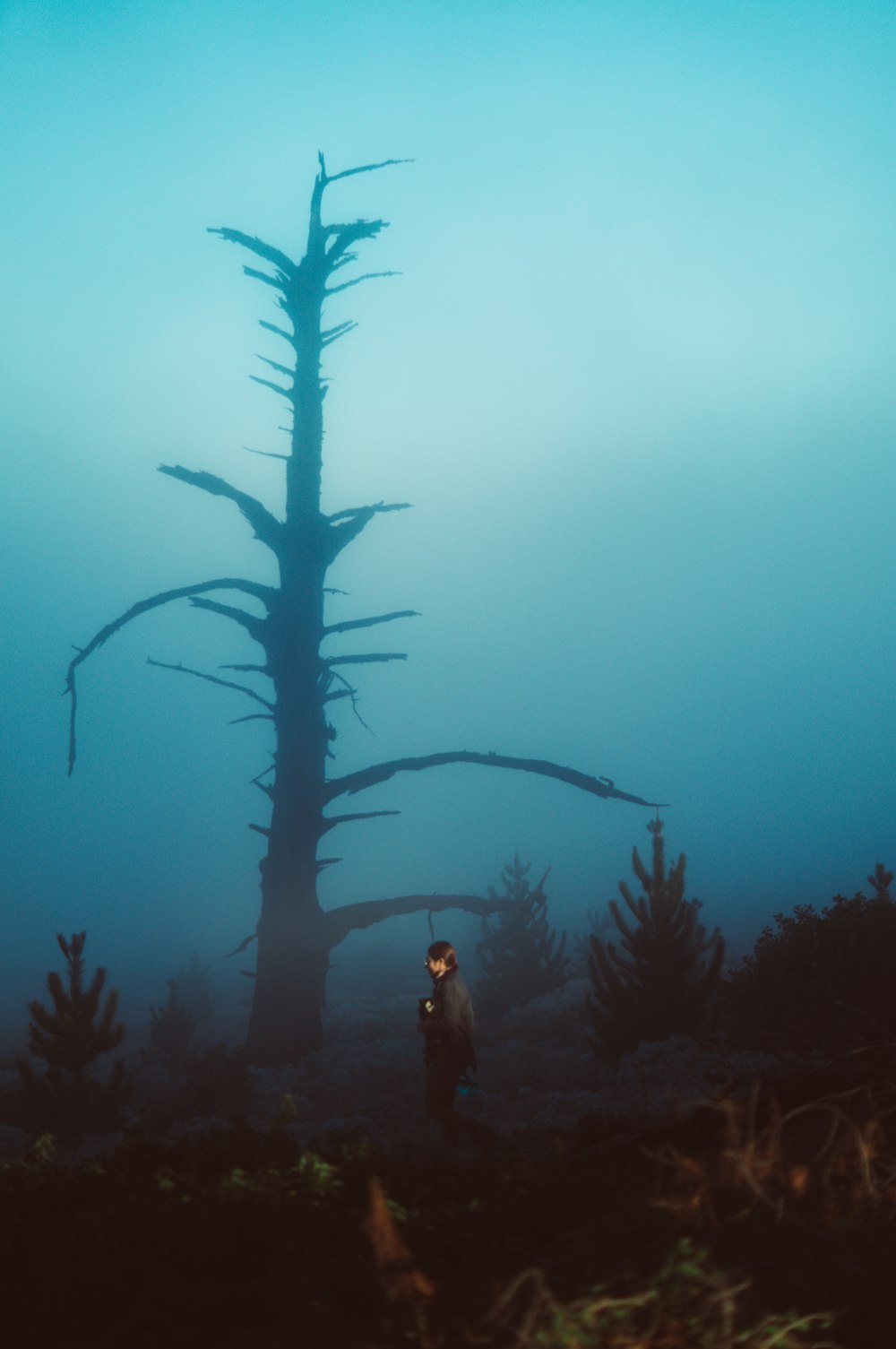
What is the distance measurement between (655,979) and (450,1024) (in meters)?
9.85

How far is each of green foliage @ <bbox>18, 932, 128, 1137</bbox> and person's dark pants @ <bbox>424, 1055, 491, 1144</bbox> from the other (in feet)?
25.7

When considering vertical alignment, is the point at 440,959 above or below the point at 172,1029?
above

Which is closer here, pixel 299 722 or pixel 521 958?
pixel 299 722

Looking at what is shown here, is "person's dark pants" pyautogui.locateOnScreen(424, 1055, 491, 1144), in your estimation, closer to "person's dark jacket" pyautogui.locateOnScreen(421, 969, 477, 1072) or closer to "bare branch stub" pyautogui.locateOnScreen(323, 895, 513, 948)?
"person's dark jacket" pyautogui.locateOnScreen(421, 969, 477, 1072)

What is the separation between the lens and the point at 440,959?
9648 millimetres

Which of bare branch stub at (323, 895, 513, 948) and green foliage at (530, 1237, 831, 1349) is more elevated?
bare branch stub at (323, 895, 513, 948)

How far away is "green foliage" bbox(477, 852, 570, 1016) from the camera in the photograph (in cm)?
3106

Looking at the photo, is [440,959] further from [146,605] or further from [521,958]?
[521,958]

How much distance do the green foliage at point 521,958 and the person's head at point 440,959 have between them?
2120cm

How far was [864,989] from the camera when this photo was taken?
55.2ft

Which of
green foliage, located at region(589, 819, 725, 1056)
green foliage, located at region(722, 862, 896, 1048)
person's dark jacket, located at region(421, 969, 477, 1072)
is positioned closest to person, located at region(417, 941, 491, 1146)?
person's dark jacket, located at region(421, 969, 477, 1072)

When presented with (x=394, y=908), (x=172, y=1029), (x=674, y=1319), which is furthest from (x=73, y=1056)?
(x=674, y=1319)

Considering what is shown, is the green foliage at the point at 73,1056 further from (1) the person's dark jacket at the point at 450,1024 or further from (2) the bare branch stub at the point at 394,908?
(1) the person's dark jacket at the point at 450,1024

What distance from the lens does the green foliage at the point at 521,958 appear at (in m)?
31.1
